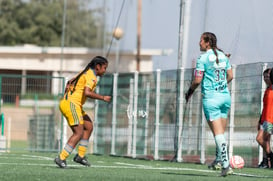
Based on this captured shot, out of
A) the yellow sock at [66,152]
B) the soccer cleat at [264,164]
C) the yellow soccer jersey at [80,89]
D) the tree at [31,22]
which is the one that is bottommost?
the soccer cleat at [264,164]

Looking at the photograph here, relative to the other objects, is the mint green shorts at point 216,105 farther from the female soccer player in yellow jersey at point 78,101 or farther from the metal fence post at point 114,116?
the metal fence post at point 114,116

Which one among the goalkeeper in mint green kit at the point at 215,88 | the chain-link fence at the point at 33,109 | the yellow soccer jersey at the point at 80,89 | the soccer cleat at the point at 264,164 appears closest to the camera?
the goalkeeper in mint green kit at the point at 215,88

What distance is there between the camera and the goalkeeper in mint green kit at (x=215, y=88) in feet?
35.9

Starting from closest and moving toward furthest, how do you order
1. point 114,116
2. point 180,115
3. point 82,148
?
point 82,148
point 180,115
point 114,116

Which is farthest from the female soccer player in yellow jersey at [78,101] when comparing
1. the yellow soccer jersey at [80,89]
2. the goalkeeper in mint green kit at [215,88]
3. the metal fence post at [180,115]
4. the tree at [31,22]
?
the tree at [31,22]

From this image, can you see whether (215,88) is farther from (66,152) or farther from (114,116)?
(114,116)

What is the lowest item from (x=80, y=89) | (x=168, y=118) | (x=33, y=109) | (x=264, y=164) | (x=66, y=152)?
(x=264, y=164)

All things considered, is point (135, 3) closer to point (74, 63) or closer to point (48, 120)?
point (48, 120)

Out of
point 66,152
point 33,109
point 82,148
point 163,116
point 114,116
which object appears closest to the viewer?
point 66,152

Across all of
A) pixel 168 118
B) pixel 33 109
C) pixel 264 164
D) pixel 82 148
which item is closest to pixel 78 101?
pixel 82 148

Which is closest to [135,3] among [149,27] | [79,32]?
[149,27]

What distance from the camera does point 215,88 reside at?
36.1 feet

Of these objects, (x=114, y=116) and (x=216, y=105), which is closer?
(x=216, y=105)

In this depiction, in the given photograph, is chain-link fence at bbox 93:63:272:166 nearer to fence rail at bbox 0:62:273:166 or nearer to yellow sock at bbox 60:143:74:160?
fence rail at bbox 0:62:273:166
